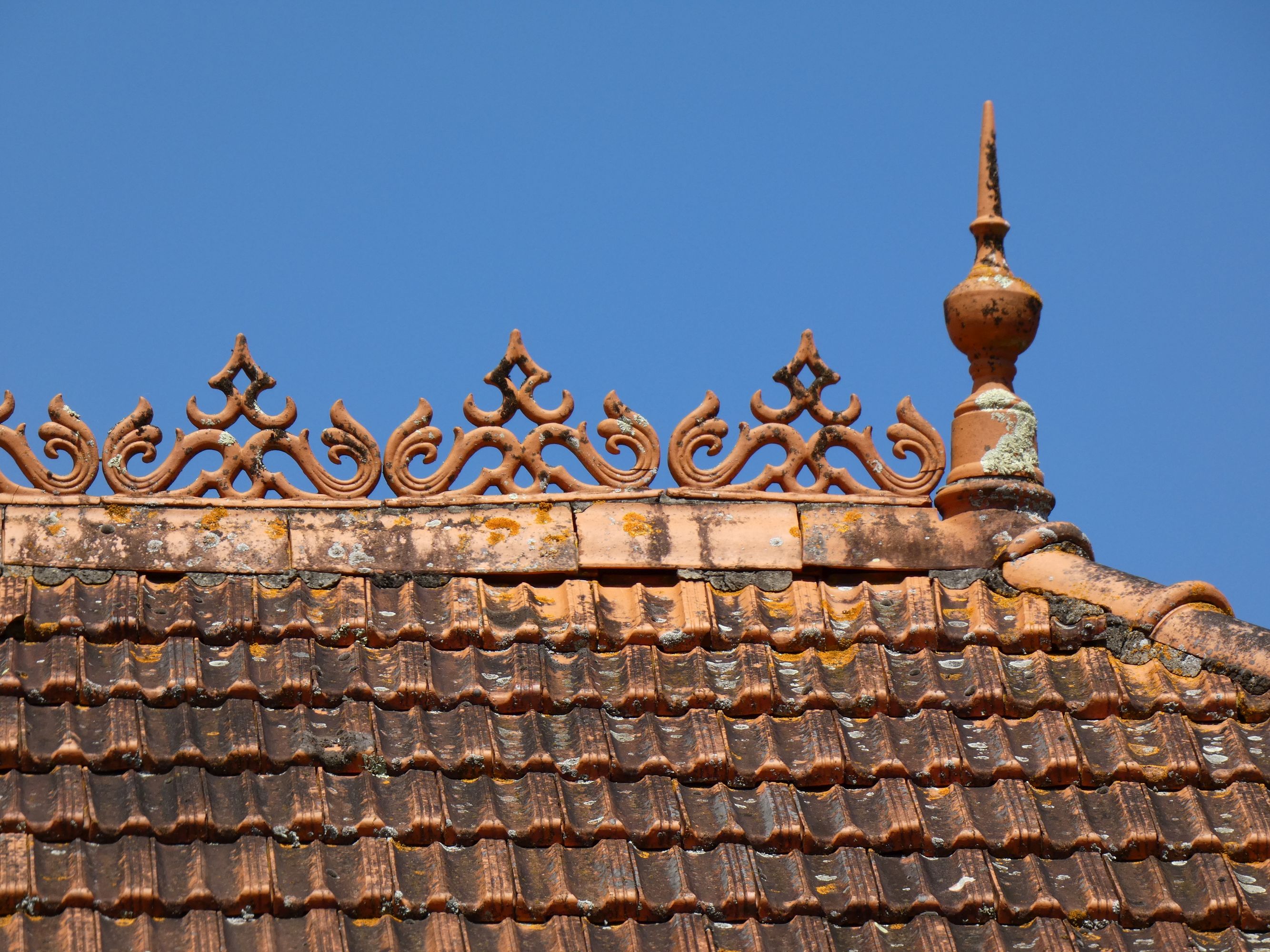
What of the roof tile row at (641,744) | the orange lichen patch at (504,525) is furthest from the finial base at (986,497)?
the orange lichen patch at (504,525)

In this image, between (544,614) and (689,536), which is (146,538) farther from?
(689,536)

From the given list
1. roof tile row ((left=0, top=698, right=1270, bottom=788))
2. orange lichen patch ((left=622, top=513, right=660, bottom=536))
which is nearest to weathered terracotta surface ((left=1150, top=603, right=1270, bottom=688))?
roof tile row ((left=0, top=698, right=1270, bottom=788))

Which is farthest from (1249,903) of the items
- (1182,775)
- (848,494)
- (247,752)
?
(247,752)

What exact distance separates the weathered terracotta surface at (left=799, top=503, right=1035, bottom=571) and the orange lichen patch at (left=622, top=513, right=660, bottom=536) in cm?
56

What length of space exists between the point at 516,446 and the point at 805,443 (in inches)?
42.7

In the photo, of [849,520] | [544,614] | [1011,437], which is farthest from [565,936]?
[1011,437]

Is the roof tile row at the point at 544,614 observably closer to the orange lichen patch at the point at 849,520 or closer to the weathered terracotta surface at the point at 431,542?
the weathered terracotta surface at the point at 431,542

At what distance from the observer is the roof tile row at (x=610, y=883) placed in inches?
174

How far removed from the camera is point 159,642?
17.6 feet

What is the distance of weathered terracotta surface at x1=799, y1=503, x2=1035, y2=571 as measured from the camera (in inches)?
235

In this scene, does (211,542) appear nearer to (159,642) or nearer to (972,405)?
(159,642)

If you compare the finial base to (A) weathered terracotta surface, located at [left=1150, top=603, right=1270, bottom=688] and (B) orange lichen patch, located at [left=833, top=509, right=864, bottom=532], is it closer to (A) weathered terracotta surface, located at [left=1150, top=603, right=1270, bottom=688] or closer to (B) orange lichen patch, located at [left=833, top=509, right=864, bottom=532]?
(B) orange lichen patch, located at [left=833, top=509, right=864, bottom=532]

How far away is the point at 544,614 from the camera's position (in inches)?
224

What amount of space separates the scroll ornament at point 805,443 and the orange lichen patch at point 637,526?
0.71 ft
